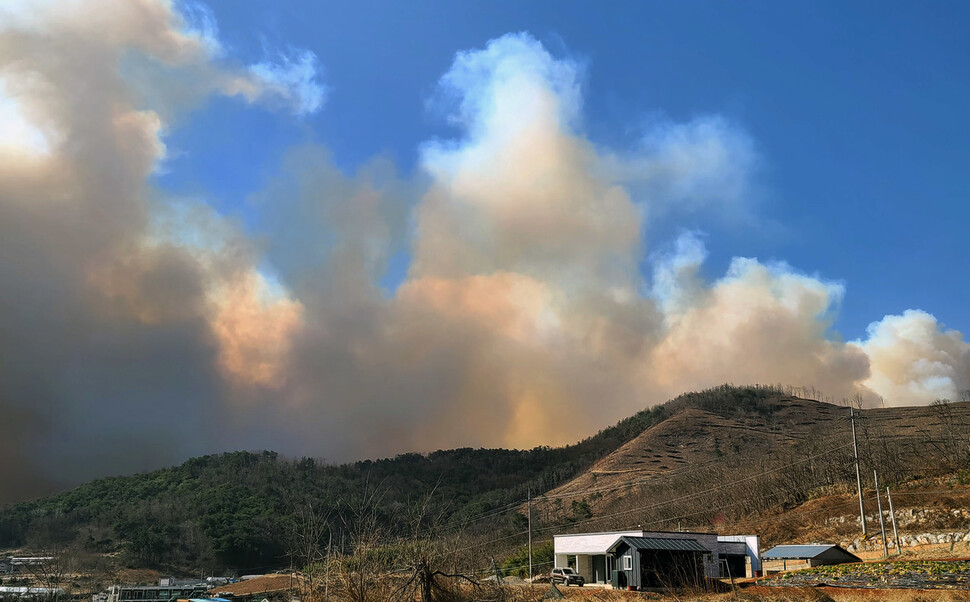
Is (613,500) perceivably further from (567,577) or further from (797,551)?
(567,577)

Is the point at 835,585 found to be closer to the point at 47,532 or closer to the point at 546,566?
the point at 546,566

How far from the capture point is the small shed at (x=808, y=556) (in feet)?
192

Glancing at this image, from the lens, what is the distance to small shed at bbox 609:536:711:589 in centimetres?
5311

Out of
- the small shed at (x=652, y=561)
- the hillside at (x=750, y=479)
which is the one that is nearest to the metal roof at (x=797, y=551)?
the small shed at (x=652, y=561)

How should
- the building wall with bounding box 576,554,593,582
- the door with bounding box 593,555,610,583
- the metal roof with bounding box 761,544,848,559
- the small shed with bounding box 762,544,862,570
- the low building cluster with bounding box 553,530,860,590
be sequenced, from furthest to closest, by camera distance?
the building wall with bounding box 576,554,593,582 → the door with bounding box 593,555,610,583 → the metal roof with bounding box 761,544,848,559 → the small shed with bounding box 762,544,862,570 → the low building cluster with bounding box 553,530,860,590

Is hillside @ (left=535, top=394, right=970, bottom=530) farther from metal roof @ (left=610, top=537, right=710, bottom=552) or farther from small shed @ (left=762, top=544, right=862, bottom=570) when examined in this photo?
metal roof @ (left=610, top=537, right=710, bottom=552)

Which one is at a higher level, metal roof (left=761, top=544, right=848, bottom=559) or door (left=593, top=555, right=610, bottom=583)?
metal roof (left=761, top=544, right=848, bottom=559)

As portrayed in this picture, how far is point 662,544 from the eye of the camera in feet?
180

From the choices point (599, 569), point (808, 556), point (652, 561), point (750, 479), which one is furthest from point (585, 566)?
point (750, 479)

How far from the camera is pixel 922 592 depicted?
105 feet

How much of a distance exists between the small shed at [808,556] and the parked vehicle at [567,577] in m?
18.9

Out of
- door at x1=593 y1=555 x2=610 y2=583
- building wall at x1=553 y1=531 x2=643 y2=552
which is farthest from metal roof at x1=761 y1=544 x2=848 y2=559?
door at x1=593 y1=555 x2=610 y2=583

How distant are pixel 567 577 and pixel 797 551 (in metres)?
22.3

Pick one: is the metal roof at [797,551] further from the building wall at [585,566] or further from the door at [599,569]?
the building wall at [585,566]
